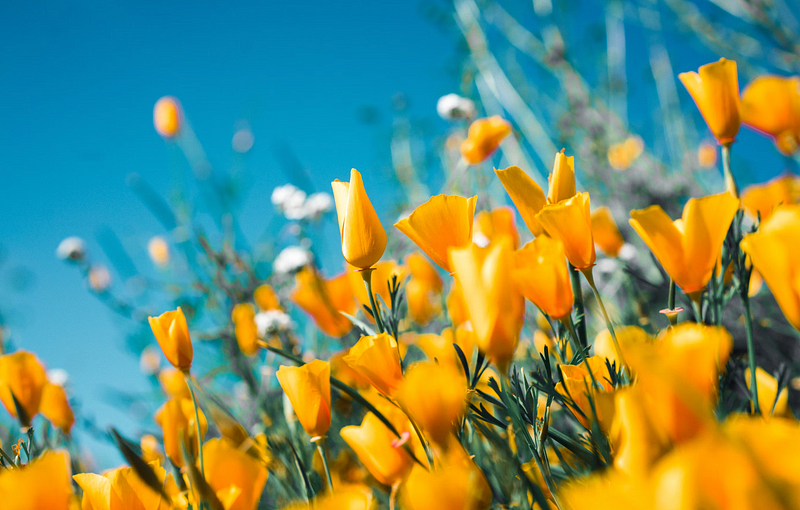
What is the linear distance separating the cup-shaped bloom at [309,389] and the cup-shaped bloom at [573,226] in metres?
0.25

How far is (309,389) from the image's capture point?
0.50 metres

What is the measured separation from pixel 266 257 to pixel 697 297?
4.94 feet

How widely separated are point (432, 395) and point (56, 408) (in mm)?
722

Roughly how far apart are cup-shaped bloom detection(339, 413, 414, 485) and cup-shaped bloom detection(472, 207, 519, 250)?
384mm

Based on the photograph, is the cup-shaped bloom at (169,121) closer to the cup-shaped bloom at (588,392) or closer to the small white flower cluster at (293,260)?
the small white flower cluster at (293,260)

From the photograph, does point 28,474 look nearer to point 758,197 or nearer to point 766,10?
point 758,197

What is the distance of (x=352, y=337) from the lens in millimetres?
1257

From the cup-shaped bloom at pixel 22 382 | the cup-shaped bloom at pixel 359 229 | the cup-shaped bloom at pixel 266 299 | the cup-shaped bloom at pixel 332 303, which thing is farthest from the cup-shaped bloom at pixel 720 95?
the cup-shaped bloom at pixel 266 299

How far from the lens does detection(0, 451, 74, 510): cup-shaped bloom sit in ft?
1.05

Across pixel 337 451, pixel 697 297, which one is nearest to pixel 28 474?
pixel 697 297

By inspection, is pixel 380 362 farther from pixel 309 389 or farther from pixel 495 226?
pixel 495 226

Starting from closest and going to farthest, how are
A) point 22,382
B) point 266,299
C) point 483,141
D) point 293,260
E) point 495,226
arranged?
point 22,382
point 495,226
point 483,141
point 293,260
point 266,299

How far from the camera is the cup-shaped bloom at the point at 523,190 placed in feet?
1.59

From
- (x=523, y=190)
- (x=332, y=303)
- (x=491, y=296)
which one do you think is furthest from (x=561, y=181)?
(x=332, y=303)
